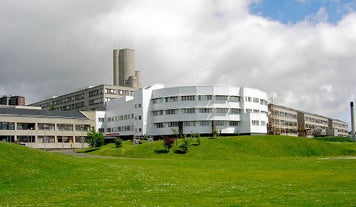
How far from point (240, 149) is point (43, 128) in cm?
6617

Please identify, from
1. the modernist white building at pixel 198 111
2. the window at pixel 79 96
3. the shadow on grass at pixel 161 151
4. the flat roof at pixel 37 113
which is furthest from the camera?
the window at pixel 79 96

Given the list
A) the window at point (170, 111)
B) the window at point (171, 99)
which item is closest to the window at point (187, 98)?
the window at point (171, 99)

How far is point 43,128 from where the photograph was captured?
130 metres

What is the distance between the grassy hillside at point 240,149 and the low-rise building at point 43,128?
137 ft

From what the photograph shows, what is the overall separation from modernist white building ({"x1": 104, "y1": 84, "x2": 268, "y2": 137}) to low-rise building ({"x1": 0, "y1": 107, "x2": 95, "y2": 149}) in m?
19.0

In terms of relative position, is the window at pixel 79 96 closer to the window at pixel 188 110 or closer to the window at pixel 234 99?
the window at pixel 188 110

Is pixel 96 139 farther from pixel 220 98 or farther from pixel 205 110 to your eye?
pixel 220 98

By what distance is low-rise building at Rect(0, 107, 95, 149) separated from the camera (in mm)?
123244

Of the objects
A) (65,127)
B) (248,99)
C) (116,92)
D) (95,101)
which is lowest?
(65,127)

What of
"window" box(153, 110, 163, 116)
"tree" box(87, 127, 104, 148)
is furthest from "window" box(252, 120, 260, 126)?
"tree" box(87, 127, 104, 148)

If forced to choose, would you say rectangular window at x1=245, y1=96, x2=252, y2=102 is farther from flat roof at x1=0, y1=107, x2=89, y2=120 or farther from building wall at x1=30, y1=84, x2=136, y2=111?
building wall at x1=30, y1=84, x2=136, y2=111

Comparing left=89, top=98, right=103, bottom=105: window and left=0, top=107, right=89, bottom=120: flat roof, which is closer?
left=0, top=107, right=89, bottom=120: flat roof

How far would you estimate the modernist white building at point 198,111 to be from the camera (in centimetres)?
12131

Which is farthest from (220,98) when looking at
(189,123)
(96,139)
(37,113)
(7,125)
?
(7,125)
